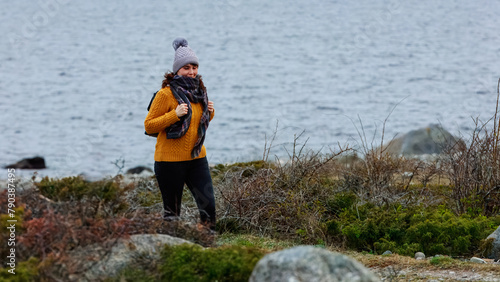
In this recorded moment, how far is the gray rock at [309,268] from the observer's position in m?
4.22

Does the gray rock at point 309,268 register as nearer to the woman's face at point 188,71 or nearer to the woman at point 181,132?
the woman at point 181,132

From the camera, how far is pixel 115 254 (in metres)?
5.29

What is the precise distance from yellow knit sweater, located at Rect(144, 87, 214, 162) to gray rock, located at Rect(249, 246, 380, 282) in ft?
8.47

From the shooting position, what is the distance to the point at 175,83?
272 inches

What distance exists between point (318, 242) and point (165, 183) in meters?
2.19

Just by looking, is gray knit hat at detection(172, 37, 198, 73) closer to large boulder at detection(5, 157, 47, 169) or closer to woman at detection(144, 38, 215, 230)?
woman at detection(144, 38, 215, 230)

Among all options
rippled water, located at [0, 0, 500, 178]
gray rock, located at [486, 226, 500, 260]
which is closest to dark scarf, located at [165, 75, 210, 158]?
gray rock, located at [486, 226, 500, 260]

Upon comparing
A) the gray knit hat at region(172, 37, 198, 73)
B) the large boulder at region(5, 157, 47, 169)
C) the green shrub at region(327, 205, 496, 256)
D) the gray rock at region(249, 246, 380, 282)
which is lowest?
the large boulder at region(5, 157, 47, 169)

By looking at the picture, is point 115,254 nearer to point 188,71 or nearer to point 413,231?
point 188,71

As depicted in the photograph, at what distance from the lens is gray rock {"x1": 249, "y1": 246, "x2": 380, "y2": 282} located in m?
4.22

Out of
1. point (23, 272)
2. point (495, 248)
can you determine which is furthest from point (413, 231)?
point (23, 272)

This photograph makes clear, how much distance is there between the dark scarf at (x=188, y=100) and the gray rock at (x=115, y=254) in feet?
4.62

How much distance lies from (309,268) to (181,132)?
2.76 m

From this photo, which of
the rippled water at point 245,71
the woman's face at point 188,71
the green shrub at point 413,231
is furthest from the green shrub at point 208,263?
the rippled water at point 245,71
